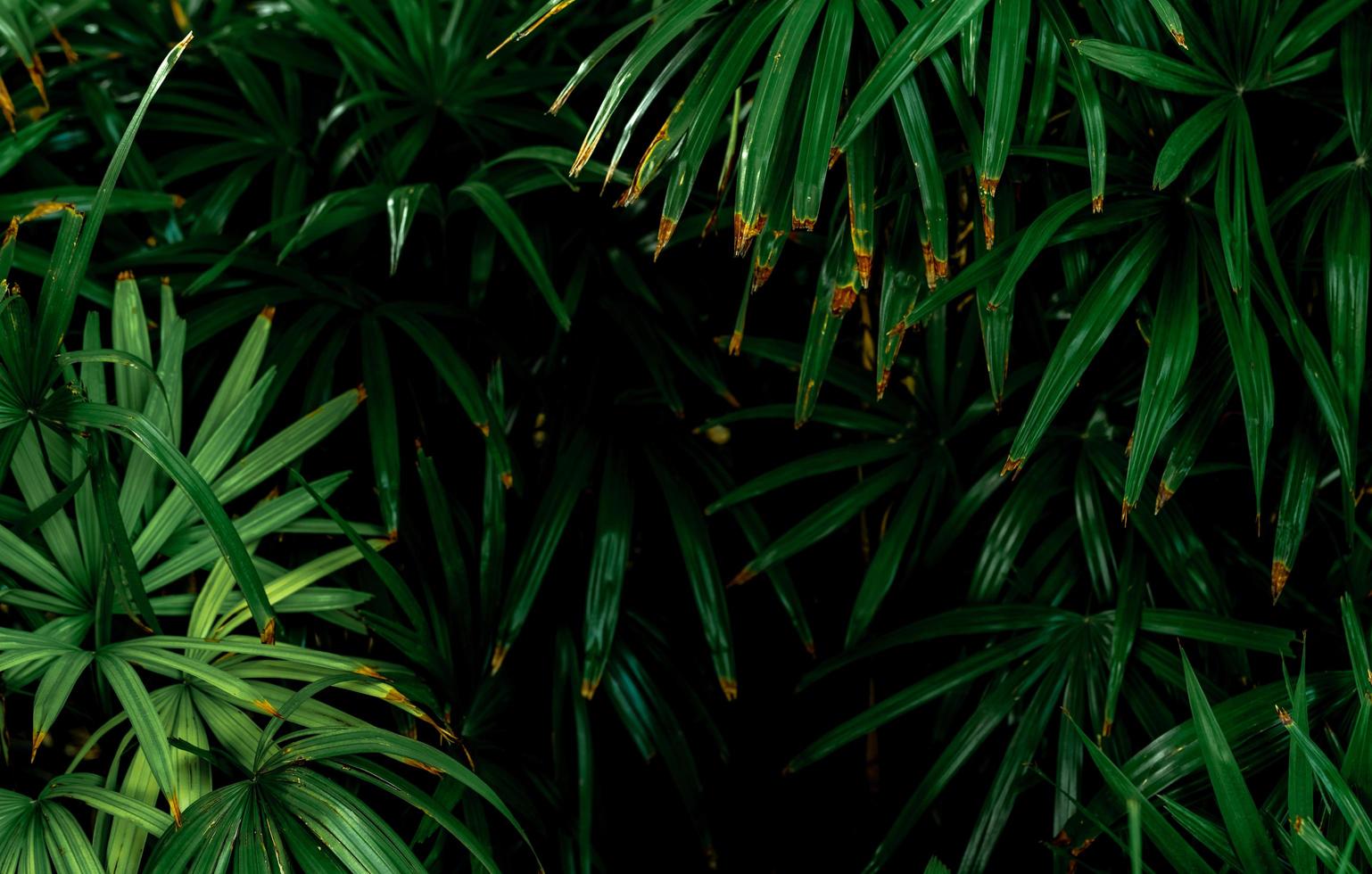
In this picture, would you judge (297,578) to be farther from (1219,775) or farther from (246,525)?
(1219,775)

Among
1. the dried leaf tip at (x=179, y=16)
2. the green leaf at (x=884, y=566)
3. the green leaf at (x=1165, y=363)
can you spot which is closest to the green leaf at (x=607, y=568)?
the green leaf at (x=884, y=566)

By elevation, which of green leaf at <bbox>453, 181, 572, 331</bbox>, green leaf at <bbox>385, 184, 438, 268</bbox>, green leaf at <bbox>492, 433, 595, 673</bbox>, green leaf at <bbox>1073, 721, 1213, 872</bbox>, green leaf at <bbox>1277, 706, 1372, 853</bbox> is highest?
green leaf at <bbox>385, 184, 438, 268</bbox>

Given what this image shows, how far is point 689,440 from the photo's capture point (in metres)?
1.21

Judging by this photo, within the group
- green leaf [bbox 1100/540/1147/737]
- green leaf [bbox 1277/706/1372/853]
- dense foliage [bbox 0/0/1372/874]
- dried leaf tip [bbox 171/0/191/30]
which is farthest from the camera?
dried leaf tip [bbox 171/0/191/30]

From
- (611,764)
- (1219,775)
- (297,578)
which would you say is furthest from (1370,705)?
(297,578)

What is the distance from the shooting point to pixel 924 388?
1158mm

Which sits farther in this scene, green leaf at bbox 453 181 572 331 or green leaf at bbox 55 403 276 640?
green leaf at bbox 453 181 572 331

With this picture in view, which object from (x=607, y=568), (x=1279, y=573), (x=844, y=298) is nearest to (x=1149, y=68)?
(x=844, y=298)

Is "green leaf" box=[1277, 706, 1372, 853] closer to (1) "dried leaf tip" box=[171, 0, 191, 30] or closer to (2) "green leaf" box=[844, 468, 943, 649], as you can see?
(2) "green leaf" box=[844, 468, 943, 649]

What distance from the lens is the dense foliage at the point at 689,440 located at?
0.83 m

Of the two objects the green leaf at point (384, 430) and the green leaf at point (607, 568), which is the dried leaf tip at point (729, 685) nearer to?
the green leaf at point (607, 568)

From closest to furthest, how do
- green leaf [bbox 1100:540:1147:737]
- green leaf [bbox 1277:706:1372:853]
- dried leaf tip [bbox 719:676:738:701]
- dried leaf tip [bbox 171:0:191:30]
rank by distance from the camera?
green leaf [bbox 1277:706:1372:853], green leaf [bbox 1100:540:1147:737], dried leaf tip [bbox 719:676:738:701], dried leaf tip [bbox 171:0:191:30]

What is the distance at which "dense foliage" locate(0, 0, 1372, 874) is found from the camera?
0.83 meters

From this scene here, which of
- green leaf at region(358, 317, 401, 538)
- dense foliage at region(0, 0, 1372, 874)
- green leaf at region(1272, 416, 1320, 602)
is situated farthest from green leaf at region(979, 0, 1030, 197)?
green leaf at region(358, 317, 401, 538)
